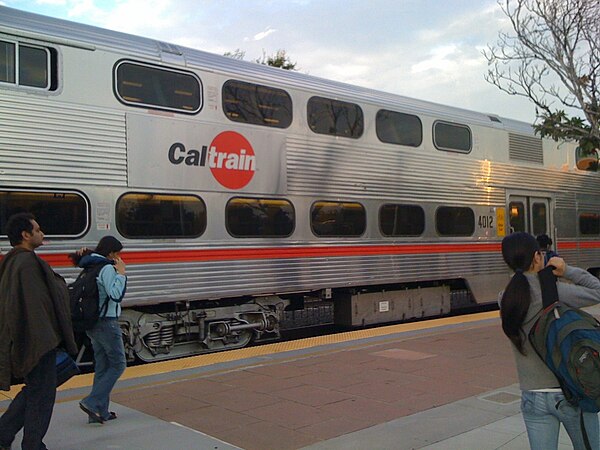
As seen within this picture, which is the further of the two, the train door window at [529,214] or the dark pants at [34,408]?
the train door window at [529,214]

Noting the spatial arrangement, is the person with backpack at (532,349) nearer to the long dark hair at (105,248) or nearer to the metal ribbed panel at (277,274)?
the long dark hair at (105,248)

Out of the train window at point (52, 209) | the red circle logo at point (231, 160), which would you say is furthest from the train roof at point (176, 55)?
the train window at point (52, 209)

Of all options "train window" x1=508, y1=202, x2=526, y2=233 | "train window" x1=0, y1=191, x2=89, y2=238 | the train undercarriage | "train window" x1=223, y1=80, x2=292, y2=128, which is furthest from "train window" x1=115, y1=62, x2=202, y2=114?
"train window" x1=508, y1=202, x2=526, y2=233

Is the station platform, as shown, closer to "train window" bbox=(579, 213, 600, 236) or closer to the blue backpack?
the blue backpack

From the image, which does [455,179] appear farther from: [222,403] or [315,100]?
[222,403]

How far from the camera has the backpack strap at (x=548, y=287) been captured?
3.04 metres

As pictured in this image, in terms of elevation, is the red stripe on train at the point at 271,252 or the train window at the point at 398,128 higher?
the train window at the point at 398,128

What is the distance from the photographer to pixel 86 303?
4.93 meters

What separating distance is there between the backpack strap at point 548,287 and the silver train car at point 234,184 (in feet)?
18.4

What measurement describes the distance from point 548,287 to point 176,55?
6548 mm

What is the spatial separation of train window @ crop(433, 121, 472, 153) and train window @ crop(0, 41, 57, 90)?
7242mm

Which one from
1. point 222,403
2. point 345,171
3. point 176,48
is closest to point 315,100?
point 345,171

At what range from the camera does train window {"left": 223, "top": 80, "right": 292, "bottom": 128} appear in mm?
8742

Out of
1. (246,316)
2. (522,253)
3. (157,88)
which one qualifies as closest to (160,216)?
(157,88)
